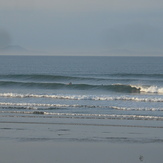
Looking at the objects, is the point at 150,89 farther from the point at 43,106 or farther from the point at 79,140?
the point at 79,140

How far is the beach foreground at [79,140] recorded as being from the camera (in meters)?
13.6

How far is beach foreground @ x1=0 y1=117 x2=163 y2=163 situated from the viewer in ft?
44.5

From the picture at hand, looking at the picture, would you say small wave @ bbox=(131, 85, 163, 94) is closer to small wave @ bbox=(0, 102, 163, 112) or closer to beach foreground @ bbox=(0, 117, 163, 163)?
small wave @ bbox=(0, 102, 163, 112)

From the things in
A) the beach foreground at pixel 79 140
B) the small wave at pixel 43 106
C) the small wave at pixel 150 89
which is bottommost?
the beach foreground at pixel 79 140

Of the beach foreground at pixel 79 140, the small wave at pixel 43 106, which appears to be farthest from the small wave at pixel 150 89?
the beach foreground at pixel 79 140

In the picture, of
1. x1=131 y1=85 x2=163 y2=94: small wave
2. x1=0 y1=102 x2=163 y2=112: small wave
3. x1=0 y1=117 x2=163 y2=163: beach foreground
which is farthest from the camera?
x1=131 y1=85 x2=163 y2=94: small wave

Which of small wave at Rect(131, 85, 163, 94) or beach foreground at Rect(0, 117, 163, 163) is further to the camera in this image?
small wave at Rect(131, 85, 163, 94)

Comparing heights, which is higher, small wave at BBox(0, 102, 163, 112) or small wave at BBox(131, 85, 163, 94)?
small wave at BBox(131, 85, 163, 94)

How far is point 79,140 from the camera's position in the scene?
52.1 ft

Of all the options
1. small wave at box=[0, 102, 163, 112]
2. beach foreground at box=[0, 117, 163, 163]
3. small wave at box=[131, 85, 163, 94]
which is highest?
small wave at box=[131, 85, 163, 94]

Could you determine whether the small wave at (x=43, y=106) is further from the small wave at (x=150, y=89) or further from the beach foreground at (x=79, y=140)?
the small wave at (x=150, y=89)

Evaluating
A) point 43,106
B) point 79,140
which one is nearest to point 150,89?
point 43,106

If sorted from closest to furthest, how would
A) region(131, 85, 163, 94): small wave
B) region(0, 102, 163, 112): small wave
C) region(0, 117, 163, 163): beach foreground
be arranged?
region(0, 117, 163, 163): beach foreground → region(0, 102, 163, 112): small wave → region(131, 85, 163, 94): small wave

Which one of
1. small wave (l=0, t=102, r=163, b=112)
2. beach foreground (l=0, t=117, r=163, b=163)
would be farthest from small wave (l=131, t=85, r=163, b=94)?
beach foreground (l=0, t=117, r=163, b=163)
